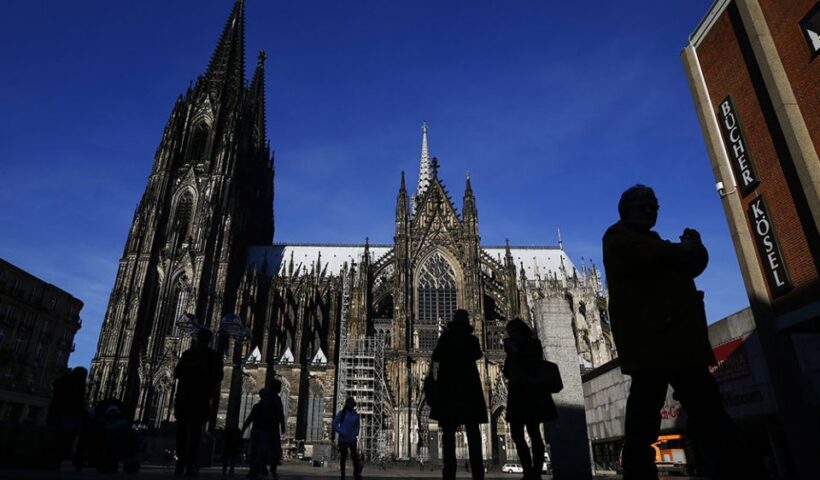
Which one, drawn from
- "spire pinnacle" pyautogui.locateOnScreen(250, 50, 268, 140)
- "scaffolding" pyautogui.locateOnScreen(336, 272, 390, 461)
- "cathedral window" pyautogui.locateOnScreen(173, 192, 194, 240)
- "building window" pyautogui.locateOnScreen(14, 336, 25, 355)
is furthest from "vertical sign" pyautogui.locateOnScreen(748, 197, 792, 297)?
"spire pinnacle" pyautogui.locateOnScreen(250, 50, 268, 140)

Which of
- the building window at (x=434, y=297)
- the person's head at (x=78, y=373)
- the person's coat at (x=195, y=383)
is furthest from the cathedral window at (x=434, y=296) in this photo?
the person's coat at (x=195, y=383)

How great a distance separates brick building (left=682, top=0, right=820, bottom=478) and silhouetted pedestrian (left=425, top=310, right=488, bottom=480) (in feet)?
37.3

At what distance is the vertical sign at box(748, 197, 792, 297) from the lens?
13.7 metres

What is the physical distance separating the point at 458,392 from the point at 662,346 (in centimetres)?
326

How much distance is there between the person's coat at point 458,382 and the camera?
580cm

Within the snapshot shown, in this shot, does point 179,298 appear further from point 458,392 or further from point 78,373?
point 458,392

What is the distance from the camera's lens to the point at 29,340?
114ft

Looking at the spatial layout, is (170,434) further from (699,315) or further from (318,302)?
(318,302)

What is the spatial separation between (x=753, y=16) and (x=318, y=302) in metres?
Answer: 34.2

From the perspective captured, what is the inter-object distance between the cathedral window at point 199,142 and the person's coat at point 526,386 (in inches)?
1754

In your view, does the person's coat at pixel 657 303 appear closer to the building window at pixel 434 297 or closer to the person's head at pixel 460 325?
the person's head at pixel 460 325

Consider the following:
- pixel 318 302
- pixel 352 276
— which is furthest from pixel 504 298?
pixel 318 302

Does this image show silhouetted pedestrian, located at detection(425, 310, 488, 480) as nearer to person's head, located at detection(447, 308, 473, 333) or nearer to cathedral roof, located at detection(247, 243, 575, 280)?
person's head, located at detection(447, 308, 473, 333)

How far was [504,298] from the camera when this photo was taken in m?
36.3
